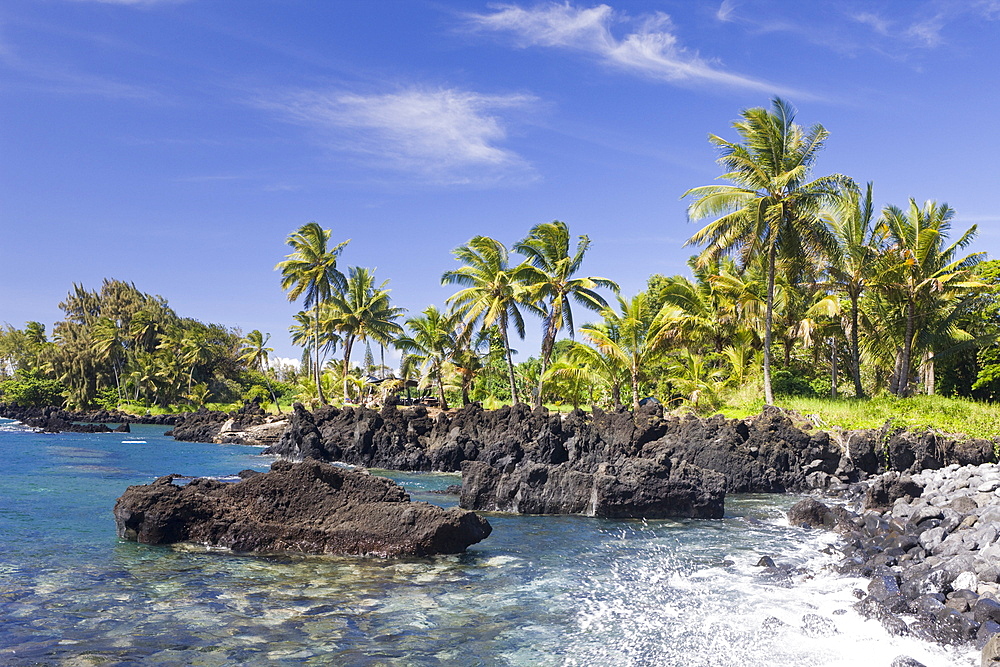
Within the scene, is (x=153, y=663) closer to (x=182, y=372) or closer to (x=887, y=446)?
(x=887, y=446)

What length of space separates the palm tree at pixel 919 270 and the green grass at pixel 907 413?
2808mm

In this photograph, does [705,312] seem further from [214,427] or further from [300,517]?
[214,427]

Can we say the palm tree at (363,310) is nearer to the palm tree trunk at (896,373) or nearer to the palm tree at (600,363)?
the palm tree at (600,363)

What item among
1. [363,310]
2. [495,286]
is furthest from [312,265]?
[495,286]

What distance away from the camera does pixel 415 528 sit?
11836 mm

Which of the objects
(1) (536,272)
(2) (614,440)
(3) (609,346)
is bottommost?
(2) (614,440)

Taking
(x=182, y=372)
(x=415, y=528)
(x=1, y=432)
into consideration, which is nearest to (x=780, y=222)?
(x=415, y=528)

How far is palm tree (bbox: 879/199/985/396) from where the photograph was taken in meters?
29.0

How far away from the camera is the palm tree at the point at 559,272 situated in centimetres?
3556

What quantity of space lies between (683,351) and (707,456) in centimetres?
1754

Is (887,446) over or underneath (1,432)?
over

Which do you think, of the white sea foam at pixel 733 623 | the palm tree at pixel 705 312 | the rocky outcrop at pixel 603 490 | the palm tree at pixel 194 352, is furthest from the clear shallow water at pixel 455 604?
the palm tree at pixel 194 352

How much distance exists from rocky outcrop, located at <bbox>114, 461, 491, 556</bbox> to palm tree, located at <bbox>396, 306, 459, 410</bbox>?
1250 inches

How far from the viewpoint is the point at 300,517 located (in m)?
12.5
